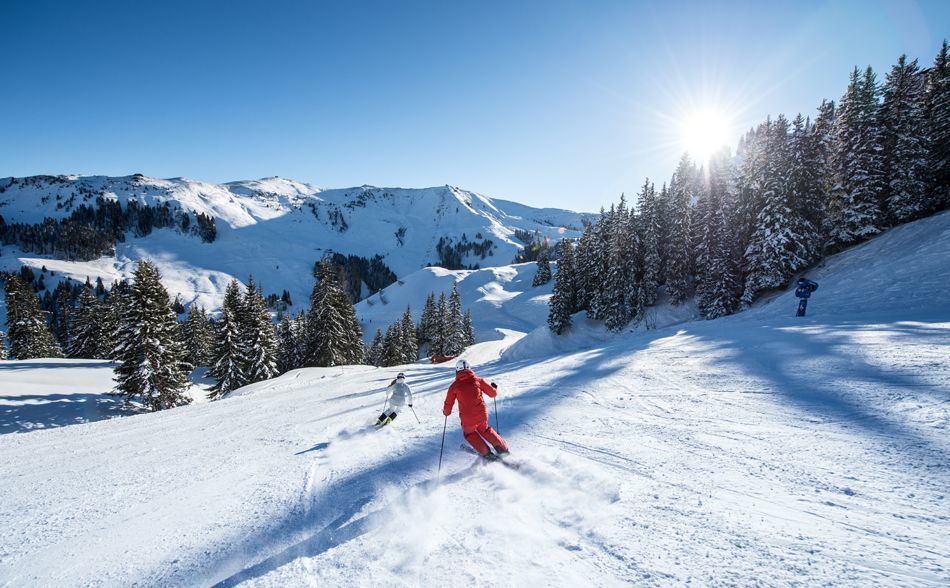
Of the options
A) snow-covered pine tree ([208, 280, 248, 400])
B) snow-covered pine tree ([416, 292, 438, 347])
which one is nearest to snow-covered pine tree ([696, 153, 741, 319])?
snow-covered pine tree ([416, 292, 438, 347])

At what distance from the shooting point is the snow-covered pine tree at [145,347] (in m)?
23.9

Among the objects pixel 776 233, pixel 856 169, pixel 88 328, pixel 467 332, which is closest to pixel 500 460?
pixel 776 233

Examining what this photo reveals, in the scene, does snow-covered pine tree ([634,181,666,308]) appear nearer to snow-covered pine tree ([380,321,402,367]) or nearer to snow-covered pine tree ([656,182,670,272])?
snow-covered pine tree ([656,182,670,272])

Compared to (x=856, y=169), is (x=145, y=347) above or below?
below

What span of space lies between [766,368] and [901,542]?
6.86 m

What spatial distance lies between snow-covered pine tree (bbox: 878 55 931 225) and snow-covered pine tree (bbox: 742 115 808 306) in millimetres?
4687

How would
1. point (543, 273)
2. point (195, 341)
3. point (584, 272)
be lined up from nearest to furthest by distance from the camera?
point (584, 272), point (195, 341), point (543, 273)

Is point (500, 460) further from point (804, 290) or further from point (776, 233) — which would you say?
point (776, 233)

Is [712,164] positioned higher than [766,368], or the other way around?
[712,164]

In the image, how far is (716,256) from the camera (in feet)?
100

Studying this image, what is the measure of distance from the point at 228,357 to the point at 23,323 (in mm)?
32966

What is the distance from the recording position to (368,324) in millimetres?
89562

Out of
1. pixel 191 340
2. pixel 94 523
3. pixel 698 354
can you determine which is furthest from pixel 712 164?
pixel 191 340

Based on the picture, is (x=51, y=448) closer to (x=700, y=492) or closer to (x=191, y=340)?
(x=700, y=492)
